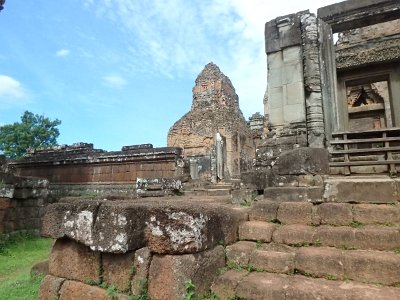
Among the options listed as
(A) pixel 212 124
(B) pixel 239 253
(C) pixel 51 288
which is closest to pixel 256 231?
(B) pixel 239 253

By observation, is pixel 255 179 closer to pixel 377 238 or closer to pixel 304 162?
pixel 304 162

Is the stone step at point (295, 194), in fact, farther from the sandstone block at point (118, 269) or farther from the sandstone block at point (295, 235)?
the sandstone block at point (118, 269)

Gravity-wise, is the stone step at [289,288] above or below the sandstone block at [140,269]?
below

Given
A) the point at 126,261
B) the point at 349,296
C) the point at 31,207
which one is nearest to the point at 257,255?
the point at 349,296

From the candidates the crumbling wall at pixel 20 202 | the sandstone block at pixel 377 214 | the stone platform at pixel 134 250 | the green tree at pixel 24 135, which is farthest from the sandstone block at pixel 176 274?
the green tree at pixel 24 135

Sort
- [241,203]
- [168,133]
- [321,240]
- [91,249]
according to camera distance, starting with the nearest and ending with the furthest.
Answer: [91,249] → [321,240] → [241,203] → [168,133]

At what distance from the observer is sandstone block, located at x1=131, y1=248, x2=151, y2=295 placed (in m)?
2.45

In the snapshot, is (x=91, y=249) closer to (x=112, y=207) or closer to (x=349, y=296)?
(x=112, y=207)

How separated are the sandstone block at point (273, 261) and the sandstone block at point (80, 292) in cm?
137

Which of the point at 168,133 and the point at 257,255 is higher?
the point at 168,133

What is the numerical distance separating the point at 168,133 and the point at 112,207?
25.5 meters

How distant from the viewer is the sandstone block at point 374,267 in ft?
7.73

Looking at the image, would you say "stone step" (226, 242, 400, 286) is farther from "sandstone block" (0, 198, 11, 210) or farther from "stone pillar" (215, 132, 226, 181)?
"stone pillar" (215, 132, 226, 181)

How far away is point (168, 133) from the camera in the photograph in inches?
1099
